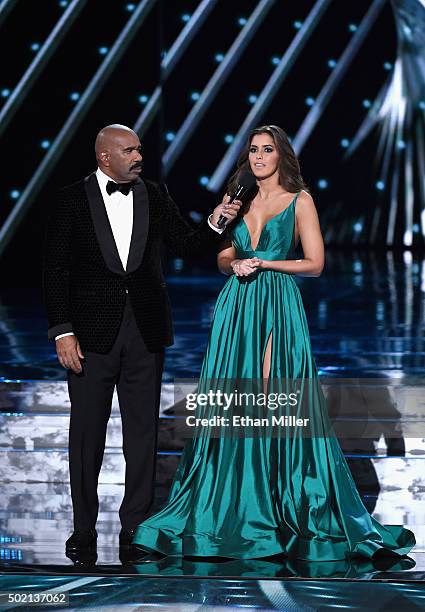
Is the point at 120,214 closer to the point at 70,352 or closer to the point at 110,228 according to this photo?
the point at 110,228

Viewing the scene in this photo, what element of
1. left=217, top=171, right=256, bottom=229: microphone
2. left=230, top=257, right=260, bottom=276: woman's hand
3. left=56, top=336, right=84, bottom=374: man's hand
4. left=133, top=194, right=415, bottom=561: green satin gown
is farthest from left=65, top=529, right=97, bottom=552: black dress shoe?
left=217, top=171, right=256, bottom=229: microphone

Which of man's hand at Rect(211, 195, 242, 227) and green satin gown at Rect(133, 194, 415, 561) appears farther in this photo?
green satin gown at Rect(133, 194, 415, 561)

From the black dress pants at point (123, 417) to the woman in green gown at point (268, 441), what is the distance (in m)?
0.15

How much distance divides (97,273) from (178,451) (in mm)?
1365

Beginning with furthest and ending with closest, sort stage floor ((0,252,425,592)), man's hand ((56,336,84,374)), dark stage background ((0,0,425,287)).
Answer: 1. dark stage background ((0,0,425,287))
2. man's hand ((56,336,84,374))
3. stage floor ((0,252,425,592))

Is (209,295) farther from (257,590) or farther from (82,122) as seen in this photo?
(257,590)

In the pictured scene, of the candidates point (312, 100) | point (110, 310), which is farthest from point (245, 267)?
point (312, 100)

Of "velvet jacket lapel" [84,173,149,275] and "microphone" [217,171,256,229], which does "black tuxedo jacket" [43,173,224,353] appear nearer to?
"velvet jacket lapel" [84,173,149,275]

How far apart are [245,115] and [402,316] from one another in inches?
319

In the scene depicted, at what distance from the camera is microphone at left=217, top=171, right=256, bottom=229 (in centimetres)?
352

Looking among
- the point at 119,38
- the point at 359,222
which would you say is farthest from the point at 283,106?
the point at 119,38

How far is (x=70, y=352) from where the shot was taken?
3670 millimetres

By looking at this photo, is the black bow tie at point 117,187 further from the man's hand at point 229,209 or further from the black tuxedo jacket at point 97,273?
the man's hand at point 229,209

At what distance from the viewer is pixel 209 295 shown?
912 centimetres
